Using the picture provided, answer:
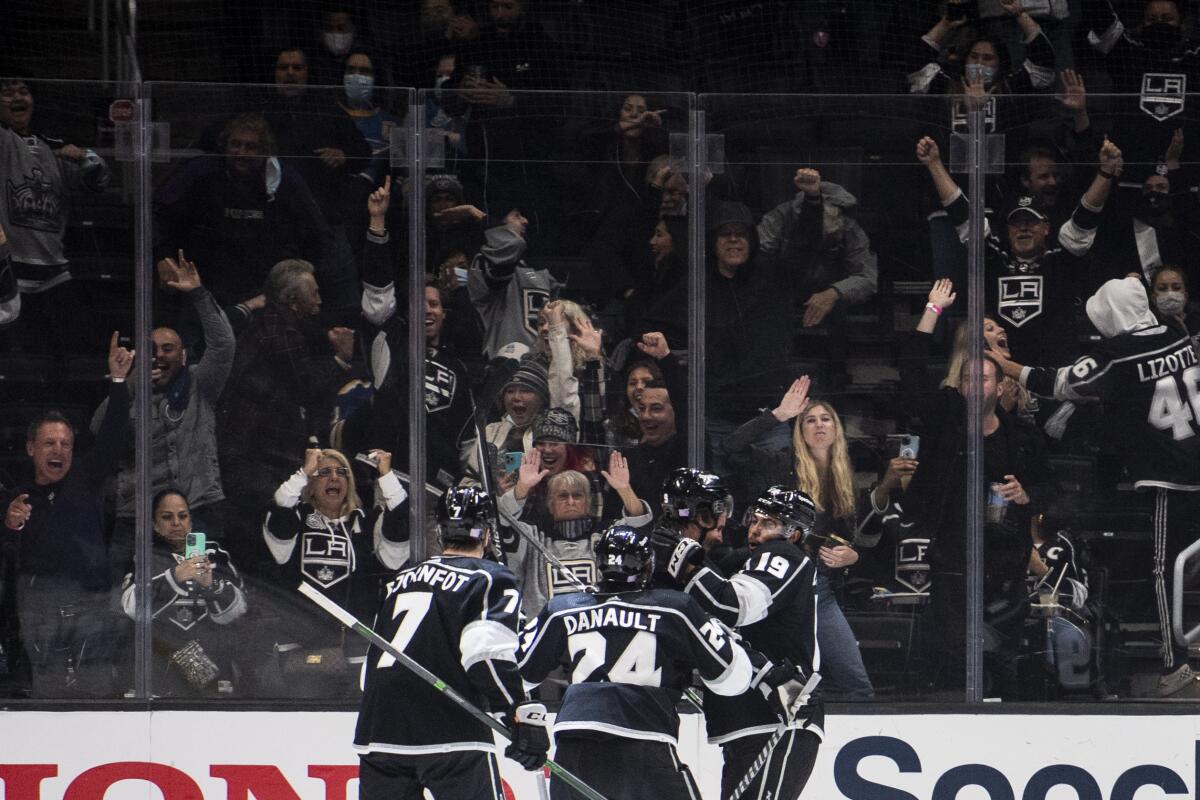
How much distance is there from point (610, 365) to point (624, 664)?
1.48 m

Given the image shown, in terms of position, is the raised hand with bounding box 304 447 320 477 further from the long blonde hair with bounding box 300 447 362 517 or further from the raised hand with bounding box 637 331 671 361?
the raised hand with bounding box 637 331 671 361

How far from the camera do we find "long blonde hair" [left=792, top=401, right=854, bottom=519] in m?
5.24

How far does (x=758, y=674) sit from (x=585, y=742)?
647 millimetres

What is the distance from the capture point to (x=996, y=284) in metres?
5.22

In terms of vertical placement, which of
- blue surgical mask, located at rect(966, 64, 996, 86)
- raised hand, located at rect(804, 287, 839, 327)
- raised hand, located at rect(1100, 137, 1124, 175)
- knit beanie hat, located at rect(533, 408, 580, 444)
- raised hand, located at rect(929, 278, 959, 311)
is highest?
blue surgical mask, located at rect(966, 64, 996, 86)

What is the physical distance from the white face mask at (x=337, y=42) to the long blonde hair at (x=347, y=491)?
210cm

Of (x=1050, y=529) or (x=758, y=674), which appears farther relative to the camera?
(x=1050, y=529)

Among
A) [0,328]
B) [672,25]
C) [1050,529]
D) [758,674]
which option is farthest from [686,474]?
[672,25]

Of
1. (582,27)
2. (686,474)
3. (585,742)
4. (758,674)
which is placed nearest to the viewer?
(585,742)

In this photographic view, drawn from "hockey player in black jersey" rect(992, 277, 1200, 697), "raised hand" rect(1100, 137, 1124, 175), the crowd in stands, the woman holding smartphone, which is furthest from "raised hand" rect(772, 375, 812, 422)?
the woman holding smartphone

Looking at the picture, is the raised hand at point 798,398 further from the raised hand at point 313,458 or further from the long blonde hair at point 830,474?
the raised hand at point 313,458

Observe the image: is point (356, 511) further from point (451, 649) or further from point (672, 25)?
point (672, 25)

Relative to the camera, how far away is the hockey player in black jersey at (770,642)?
15.1 feet

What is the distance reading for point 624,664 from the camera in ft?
13.0
